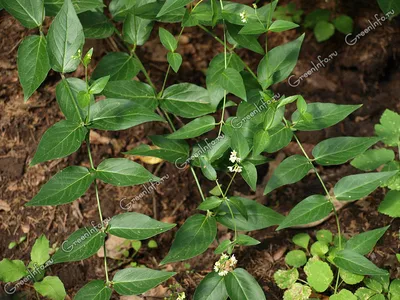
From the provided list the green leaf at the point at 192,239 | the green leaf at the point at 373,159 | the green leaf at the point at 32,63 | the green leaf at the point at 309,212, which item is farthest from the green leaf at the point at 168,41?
the green leaf at the point at 373,159

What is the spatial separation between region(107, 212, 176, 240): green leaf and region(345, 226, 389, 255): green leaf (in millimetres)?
799

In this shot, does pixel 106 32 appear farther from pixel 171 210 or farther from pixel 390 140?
pixel 390 140

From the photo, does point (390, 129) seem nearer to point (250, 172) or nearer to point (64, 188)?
point (250, 172)

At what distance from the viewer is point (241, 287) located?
2188 millimetres

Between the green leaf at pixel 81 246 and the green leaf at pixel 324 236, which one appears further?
the green leaf at pixel 324 236

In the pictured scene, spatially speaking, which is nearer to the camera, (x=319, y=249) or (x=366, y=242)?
(x=366, y=242)

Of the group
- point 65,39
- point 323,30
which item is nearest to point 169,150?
point 65,39

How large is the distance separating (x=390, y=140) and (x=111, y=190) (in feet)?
4.82

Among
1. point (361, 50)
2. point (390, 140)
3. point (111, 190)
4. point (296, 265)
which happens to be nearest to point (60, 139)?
point (111, 190)

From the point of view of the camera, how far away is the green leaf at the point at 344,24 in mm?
3559

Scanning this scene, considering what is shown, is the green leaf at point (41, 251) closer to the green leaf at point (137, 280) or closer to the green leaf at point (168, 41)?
the green leaf at point (137, 280)

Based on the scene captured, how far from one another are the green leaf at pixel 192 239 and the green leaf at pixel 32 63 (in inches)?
31.3

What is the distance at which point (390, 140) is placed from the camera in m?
2.86

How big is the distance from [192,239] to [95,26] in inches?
43.0
